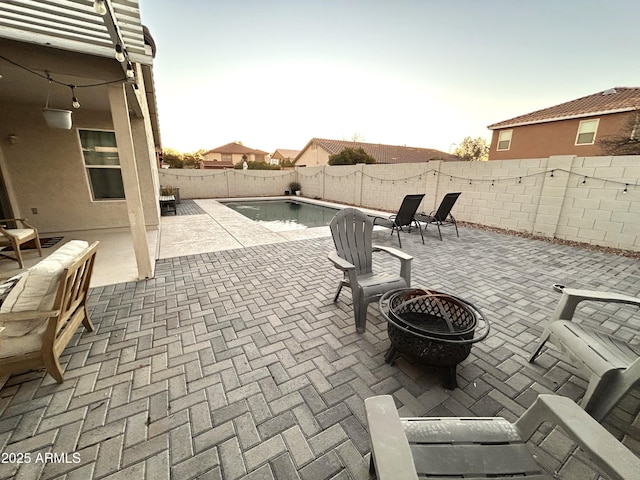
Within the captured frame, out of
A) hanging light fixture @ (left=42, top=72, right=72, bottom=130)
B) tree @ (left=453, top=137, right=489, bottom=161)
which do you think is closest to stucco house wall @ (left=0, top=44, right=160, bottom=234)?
hanging light fixture @ (left=42, top=72, right=72, bottom=130)

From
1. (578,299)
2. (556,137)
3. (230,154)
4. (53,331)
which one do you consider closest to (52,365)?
(53,331)

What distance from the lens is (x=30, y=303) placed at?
1.56m

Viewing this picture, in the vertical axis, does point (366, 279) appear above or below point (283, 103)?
below

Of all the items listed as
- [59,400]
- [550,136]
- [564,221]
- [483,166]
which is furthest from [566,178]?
[550,136]

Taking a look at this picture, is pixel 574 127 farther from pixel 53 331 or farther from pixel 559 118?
pixel 53 331

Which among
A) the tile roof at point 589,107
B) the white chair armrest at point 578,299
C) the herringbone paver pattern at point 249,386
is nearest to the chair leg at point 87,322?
A: the herringbone paver pattern at point 249,386

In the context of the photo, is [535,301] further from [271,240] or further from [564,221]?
[271,240]

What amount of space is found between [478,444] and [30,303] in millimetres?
2510

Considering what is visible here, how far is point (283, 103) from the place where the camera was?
18.1m

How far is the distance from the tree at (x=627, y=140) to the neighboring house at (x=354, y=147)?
11.4 m

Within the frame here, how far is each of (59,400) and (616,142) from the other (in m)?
14.8

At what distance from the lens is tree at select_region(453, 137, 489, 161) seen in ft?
86.9

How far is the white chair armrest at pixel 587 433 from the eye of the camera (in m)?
0.69

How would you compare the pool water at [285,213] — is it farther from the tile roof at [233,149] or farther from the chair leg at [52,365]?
the tile roof at [233,149]
